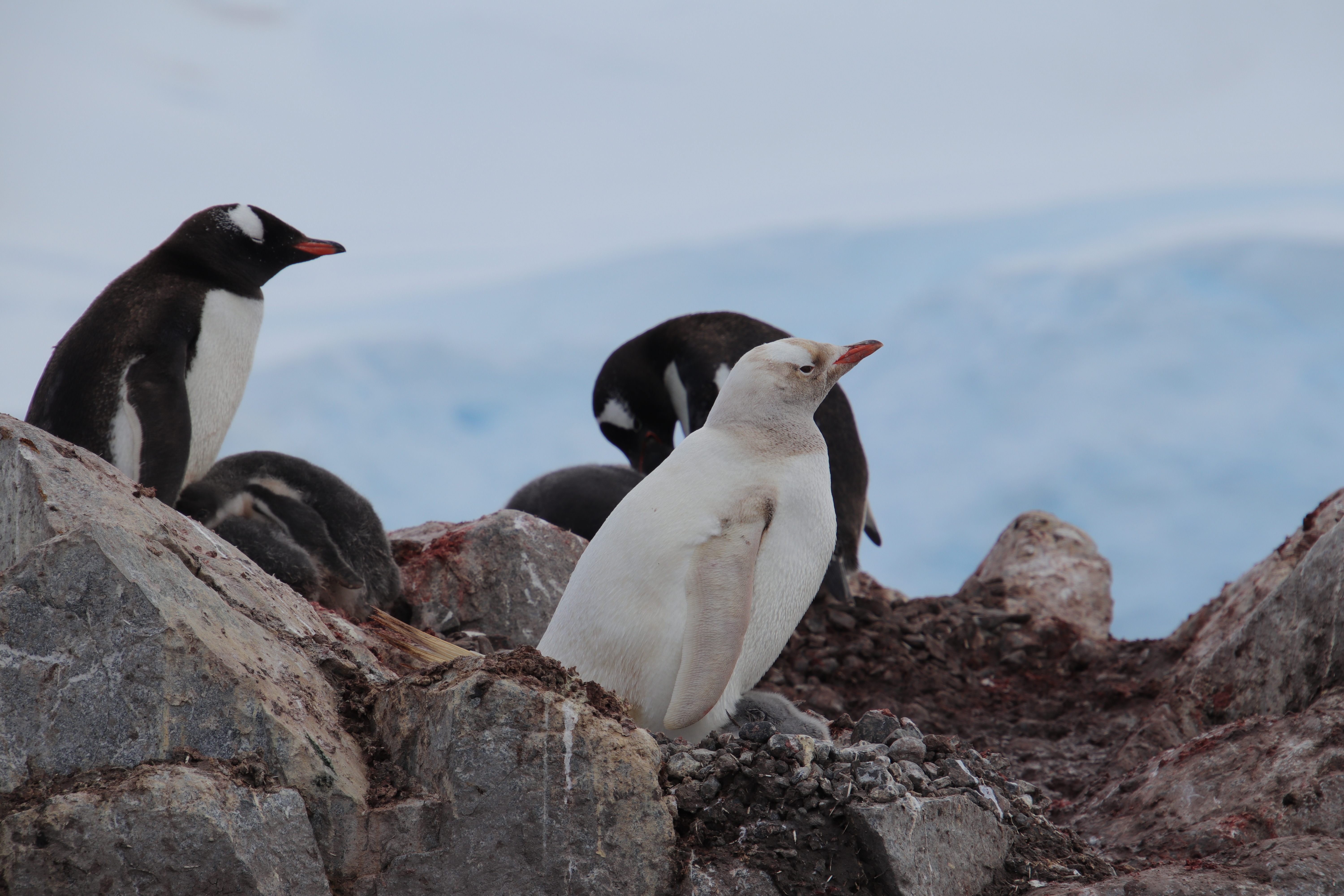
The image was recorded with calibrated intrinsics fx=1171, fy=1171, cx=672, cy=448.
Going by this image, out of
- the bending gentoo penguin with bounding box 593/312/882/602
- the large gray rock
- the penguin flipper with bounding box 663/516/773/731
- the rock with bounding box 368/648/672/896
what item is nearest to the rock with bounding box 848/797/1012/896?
the large gray rock

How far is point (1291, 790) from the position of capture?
3650mm

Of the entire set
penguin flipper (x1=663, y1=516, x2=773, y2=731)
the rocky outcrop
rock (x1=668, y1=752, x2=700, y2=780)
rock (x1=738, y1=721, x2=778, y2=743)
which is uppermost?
penguin flipper (x1=663, y1=516, x2=773, y2=731)

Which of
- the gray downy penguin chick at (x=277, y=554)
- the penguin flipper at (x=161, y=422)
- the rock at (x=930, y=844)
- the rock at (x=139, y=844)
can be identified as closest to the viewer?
the rock at (x=139, y=844)

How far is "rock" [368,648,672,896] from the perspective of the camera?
8.38 ft

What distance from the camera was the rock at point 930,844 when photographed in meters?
2.70

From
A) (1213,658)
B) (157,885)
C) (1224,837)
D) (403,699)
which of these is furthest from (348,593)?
(1213,658)

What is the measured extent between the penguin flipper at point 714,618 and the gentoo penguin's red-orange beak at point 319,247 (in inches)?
121

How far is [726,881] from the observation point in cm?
262

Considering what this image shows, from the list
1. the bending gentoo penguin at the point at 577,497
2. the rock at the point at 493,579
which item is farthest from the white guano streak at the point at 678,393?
the rock at the point at 493,579

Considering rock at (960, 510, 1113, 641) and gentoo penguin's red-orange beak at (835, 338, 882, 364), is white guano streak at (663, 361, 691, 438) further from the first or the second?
gentoo penguin's red-orange beak at (835, 338, 882, 364)

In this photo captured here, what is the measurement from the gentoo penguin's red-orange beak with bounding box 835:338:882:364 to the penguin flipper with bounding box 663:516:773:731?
2.09 ft

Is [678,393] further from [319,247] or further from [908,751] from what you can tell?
[908,751]

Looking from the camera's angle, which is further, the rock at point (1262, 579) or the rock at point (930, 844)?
the rock at point (1262, 579)

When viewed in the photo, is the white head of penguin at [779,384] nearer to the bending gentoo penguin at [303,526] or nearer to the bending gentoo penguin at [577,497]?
the bending gentoo penguin at [303,526]
